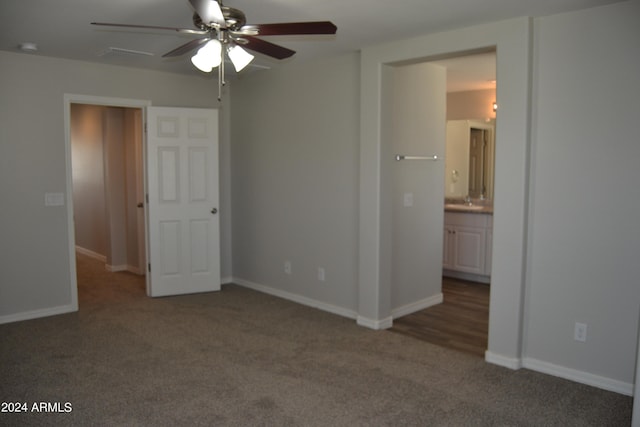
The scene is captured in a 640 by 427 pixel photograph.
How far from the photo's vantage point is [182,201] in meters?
5.52

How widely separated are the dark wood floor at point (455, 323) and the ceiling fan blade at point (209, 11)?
296 cm

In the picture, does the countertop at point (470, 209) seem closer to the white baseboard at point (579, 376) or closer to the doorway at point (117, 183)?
the white baseboard at point (579, 376)

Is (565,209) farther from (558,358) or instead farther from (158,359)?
(158,359)

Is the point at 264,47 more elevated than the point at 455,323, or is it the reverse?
the point at 264,47

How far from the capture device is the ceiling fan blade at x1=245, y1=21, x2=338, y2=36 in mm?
2477

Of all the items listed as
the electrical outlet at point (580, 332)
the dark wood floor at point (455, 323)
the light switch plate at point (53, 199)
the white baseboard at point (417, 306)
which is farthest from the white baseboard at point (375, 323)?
the light switch plate at point (53, 199)

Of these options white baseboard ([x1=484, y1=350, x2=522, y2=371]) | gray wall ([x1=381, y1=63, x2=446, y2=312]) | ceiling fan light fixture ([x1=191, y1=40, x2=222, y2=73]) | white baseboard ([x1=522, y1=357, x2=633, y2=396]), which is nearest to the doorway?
gray wall ([x1=381, y1=63, x2=446, y2=312])

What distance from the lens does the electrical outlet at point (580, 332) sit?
3.37 m

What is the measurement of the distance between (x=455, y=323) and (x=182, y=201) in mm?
3089

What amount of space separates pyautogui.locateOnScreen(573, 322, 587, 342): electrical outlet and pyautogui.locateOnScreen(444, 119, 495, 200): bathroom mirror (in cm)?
333

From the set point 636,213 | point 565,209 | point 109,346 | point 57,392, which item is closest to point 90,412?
point 57,392

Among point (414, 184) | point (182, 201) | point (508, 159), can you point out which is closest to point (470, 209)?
point (414, 184)

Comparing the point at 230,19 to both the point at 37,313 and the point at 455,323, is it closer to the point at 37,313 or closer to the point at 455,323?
the point at 455,323

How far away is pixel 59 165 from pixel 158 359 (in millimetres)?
2254
